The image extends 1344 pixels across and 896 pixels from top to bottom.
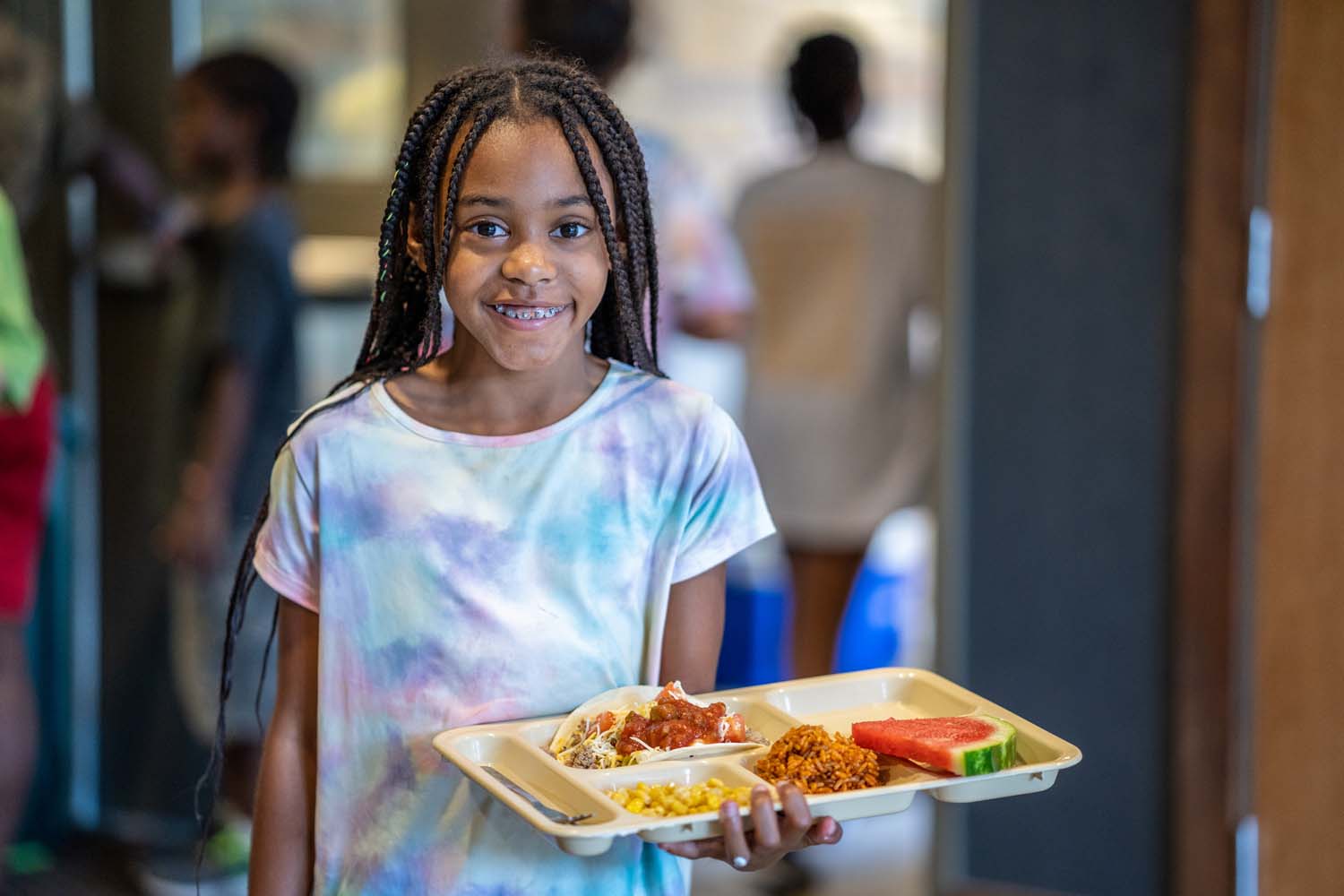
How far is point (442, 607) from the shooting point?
130cm

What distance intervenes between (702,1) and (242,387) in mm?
1229

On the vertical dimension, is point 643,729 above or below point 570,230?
below

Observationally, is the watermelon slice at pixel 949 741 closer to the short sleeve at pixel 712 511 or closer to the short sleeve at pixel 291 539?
the short sleeve at pixel 712 511

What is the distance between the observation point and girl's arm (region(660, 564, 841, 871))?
1124 millimetres

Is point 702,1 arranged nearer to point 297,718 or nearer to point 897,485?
point 897,485

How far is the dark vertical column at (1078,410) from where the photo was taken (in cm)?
270

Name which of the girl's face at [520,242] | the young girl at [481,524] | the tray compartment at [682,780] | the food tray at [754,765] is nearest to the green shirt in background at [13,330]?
the young girl at [481,524]

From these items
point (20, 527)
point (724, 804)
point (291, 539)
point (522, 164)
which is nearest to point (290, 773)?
point (291, 539)

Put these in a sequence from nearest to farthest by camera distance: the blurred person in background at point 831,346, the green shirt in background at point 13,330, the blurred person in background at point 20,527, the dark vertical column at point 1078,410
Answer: the green shirt in background at point 13,330 → the blurred person in background at point 20,527 → the dark vertical column at point 1078,410 → the blurred person in background at point 831,346

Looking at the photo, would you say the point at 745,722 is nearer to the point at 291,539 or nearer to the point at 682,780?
the point at 682,780

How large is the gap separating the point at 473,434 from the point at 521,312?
13 cm

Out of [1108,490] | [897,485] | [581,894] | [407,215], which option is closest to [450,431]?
[407,215]

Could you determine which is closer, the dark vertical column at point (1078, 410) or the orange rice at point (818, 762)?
the orange rice at point (818, 762)

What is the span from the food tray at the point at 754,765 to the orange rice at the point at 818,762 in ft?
0.06
